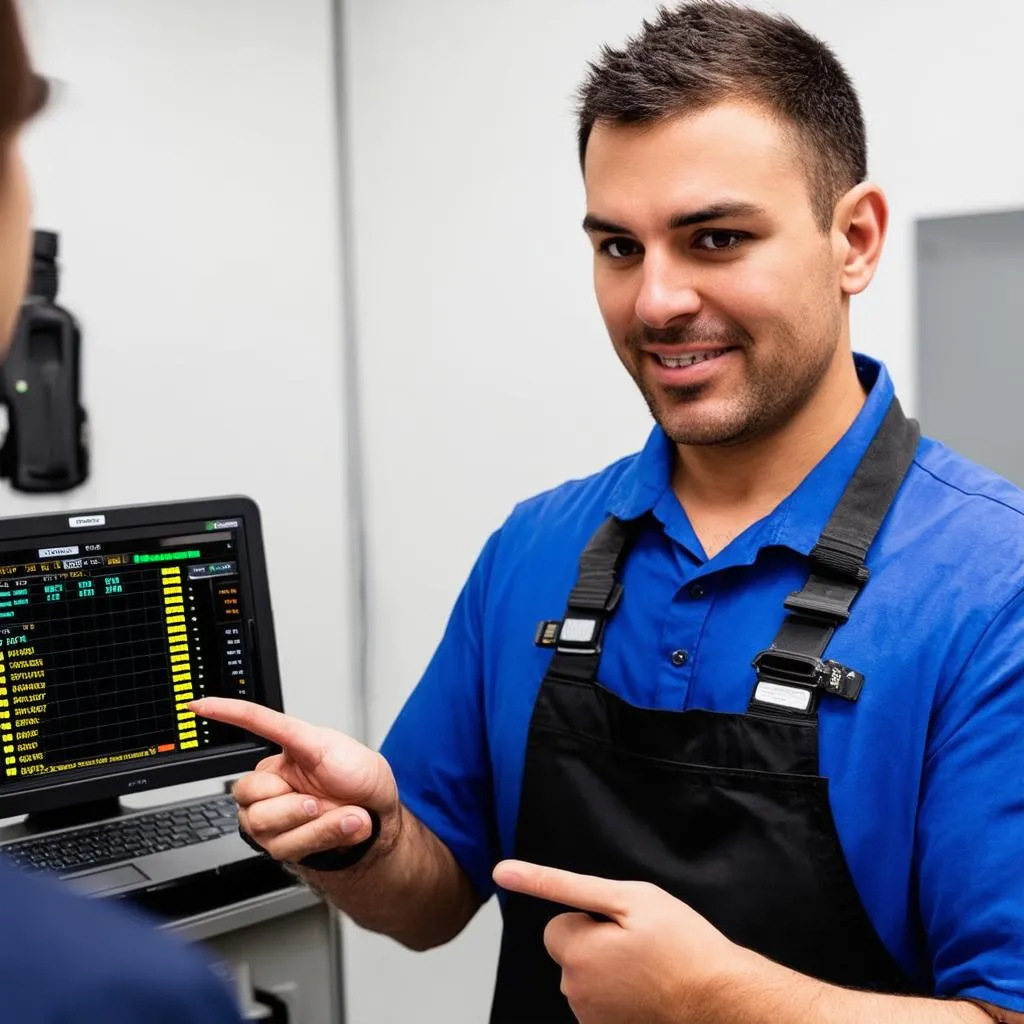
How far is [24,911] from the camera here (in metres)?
0.32

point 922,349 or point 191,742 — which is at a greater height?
point 922,349

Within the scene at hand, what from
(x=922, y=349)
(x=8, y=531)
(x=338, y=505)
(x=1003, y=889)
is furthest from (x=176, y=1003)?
(x=338, y=505)

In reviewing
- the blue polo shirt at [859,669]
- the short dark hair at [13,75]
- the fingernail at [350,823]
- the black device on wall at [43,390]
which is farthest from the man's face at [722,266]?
the black device on wall at [43,390]

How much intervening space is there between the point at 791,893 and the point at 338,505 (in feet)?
5.20

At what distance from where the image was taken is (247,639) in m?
1.61

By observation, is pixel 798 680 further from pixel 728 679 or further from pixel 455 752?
pixel 455 752

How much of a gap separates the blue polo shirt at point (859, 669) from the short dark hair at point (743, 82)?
0.74ft

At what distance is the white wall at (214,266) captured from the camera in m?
2.17

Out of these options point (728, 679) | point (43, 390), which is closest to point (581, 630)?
point (728, 679)

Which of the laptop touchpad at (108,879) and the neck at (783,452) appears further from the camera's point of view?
the laptop touchpad at (108,879)

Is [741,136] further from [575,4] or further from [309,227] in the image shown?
[309,227]

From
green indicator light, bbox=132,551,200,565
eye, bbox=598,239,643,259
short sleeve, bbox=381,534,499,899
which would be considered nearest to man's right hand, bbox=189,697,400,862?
short sleeve, bbox=381,534,499,899

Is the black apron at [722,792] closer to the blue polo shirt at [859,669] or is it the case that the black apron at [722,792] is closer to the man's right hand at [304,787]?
the blue polo shirt at [859,669]

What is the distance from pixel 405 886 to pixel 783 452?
0.58 meters
